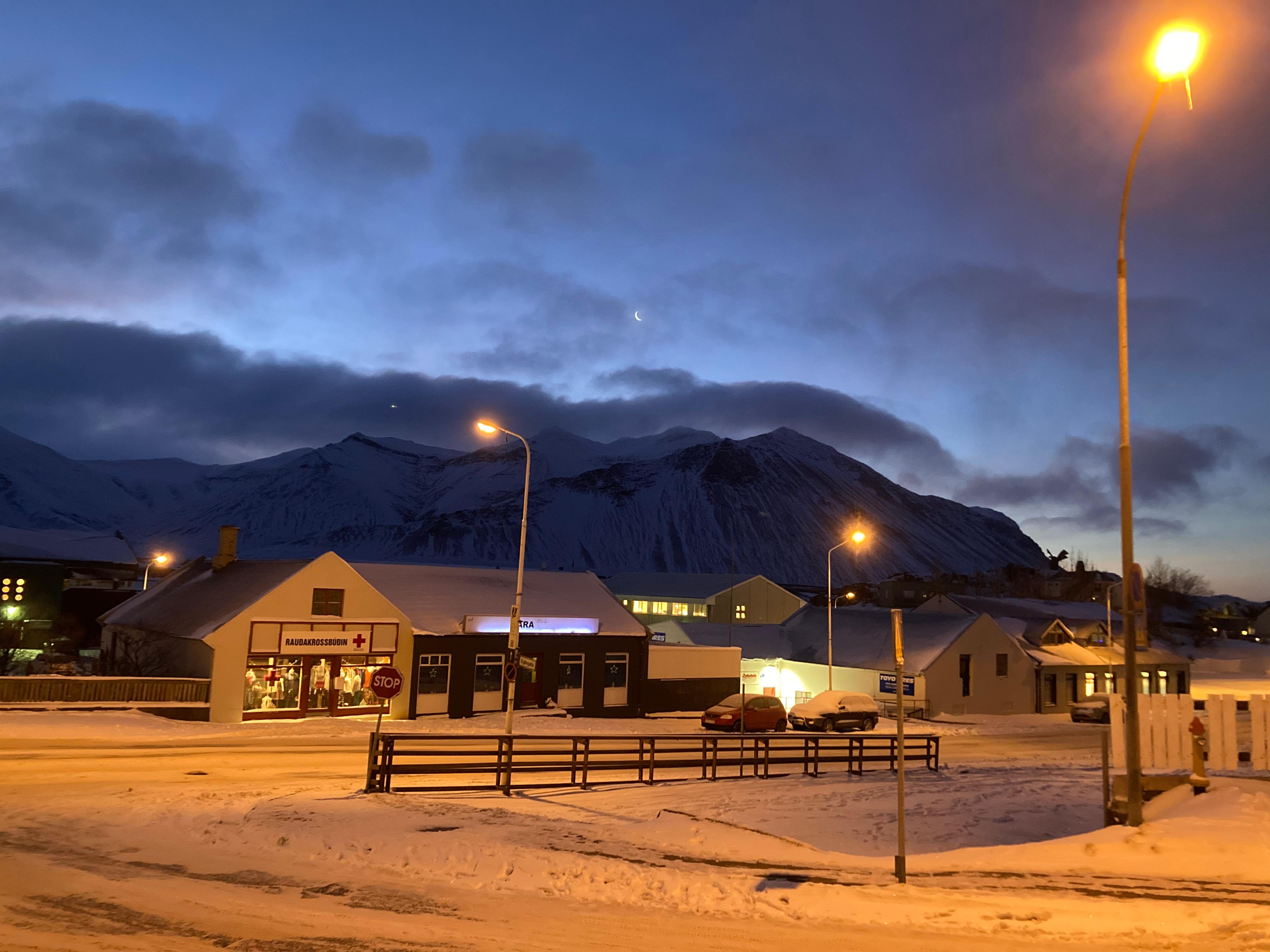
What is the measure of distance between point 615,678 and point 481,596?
8256 millimetres

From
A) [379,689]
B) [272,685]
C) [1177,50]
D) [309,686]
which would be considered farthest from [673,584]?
[1177,50]

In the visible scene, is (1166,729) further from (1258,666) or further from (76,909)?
(1258,666)

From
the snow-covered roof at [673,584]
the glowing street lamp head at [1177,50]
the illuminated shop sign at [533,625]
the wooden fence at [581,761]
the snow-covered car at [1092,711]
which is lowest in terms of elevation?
the snow-covered car at [1092,711]

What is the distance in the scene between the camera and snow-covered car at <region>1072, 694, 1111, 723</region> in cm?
5031

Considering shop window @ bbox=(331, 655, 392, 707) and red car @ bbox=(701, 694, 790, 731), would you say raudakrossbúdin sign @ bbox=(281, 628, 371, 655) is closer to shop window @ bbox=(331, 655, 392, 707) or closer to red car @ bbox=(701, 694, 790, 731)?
shop window @ bbox=(331, 655, 392, 707)

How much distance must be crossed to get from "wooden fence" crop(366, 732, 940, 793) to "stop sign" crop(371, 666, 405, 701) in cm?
92

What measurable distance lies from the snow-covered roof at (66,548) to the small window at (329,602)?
47210 millimetres

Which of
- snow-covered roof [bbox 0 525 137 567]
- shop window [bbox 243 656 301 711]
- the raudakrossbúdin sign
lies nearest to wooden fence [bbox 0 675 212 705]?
shop window [bbox 243 656 301 711]

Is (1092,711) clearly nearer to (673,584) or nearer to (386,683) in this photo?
(386,683)

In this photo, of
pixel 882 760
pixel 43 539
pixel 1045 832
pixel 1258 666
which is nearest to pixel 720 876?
pixel 1045 832

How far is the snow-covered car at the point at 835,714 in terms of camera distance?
39.2 meters

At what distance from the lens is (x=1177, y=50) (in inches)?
466

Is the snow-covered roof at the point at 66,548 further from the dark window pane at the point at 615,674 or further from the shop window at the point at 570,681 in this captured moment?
the dark window pane at the point at 615,674

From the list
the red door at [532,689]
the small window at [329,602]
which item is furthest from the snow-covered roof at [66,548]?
the red door at [532,689]
